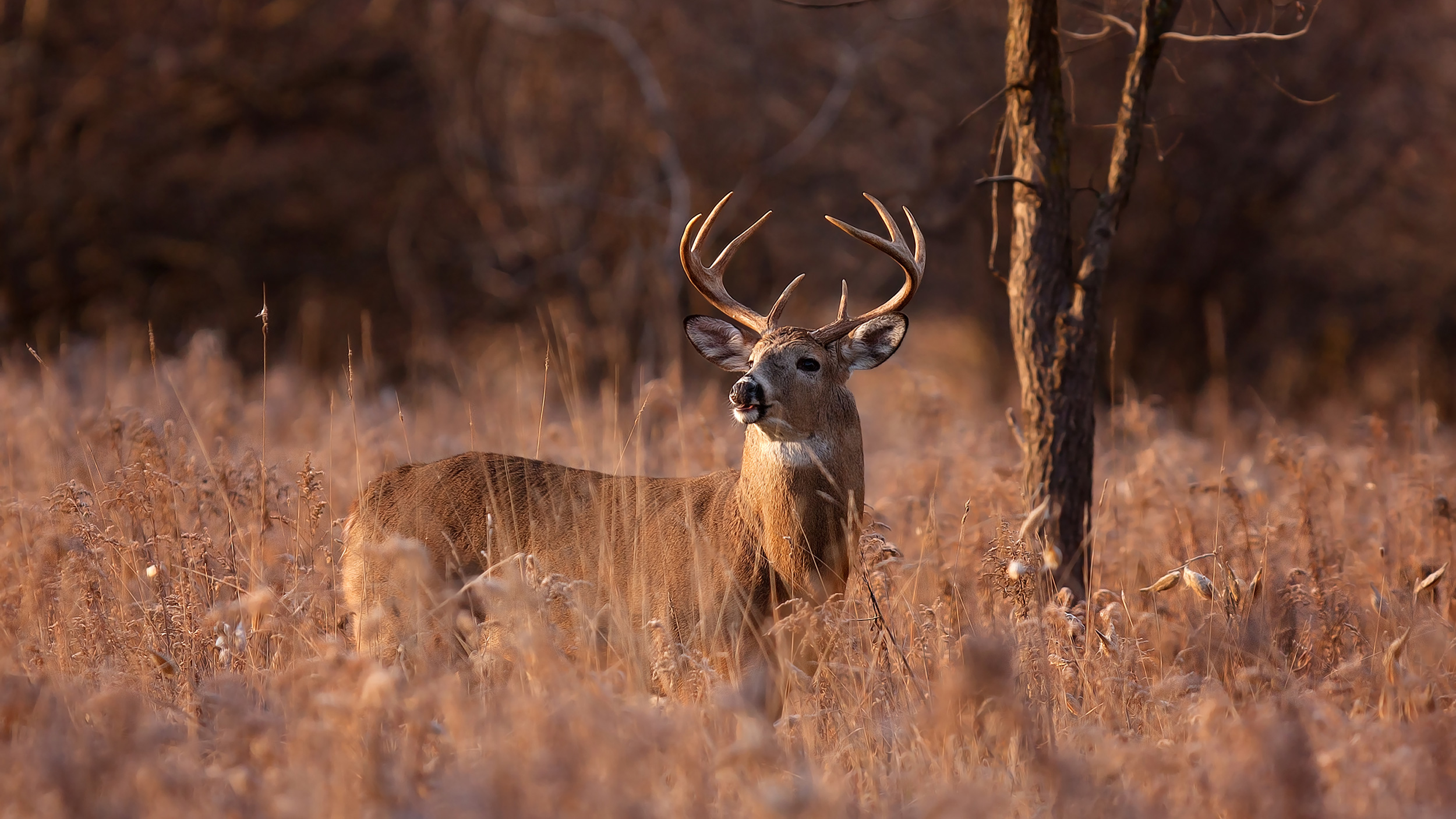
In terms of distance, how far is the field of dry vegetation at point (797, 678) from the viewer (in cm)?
280

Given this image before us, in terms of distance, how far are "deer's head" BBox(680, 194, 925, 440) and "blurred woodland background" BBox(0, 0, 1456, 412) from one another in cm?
659

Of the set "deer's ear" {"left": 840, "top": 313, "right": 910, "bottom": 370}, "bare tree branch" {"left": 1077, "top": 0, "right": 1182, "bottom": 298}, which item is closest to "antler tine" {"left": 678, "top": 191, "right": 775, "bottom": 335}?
"deer's ear" {"left": 840, "top": 313, "right": 910, "bottom": 370}

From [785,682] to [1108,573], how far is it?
224 centimetres

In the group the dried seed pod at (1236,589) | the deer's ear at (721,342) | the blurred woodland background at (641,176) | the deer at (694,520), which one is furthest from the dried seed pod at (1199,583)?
the blurred woodland background at (641,176)

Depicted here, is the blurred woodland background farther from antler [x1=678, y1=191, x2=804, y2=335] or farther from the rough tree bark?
antler [x1=678, y1=191, x2=804, y2=335]

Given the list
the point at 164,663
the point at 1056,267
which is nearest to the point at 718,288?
the point at 1056,267

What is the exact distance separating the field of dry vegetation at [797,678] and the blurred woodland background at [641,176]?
19.4 ft

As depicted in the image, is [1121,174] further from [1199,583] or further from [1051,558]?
[1199,583]

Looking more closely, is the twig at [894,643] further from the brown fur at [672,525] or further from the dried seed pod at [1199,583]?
the dried seed pod at [1199,583]

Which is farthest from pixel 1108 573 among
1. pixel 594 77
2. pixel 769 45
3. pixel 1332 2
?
pixel 594 77

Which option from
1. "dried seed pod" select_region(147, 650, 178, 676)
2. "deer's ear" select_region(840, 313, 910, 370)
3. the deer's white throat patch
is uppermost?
"deer's ear" select_region(840, 313, 910, 370)

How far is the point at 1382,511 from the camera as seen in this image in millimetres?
6688

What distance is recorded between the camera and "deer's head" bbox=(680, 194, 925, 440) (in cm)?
483

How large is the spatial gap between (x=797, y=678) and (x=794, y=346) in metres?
1.45
